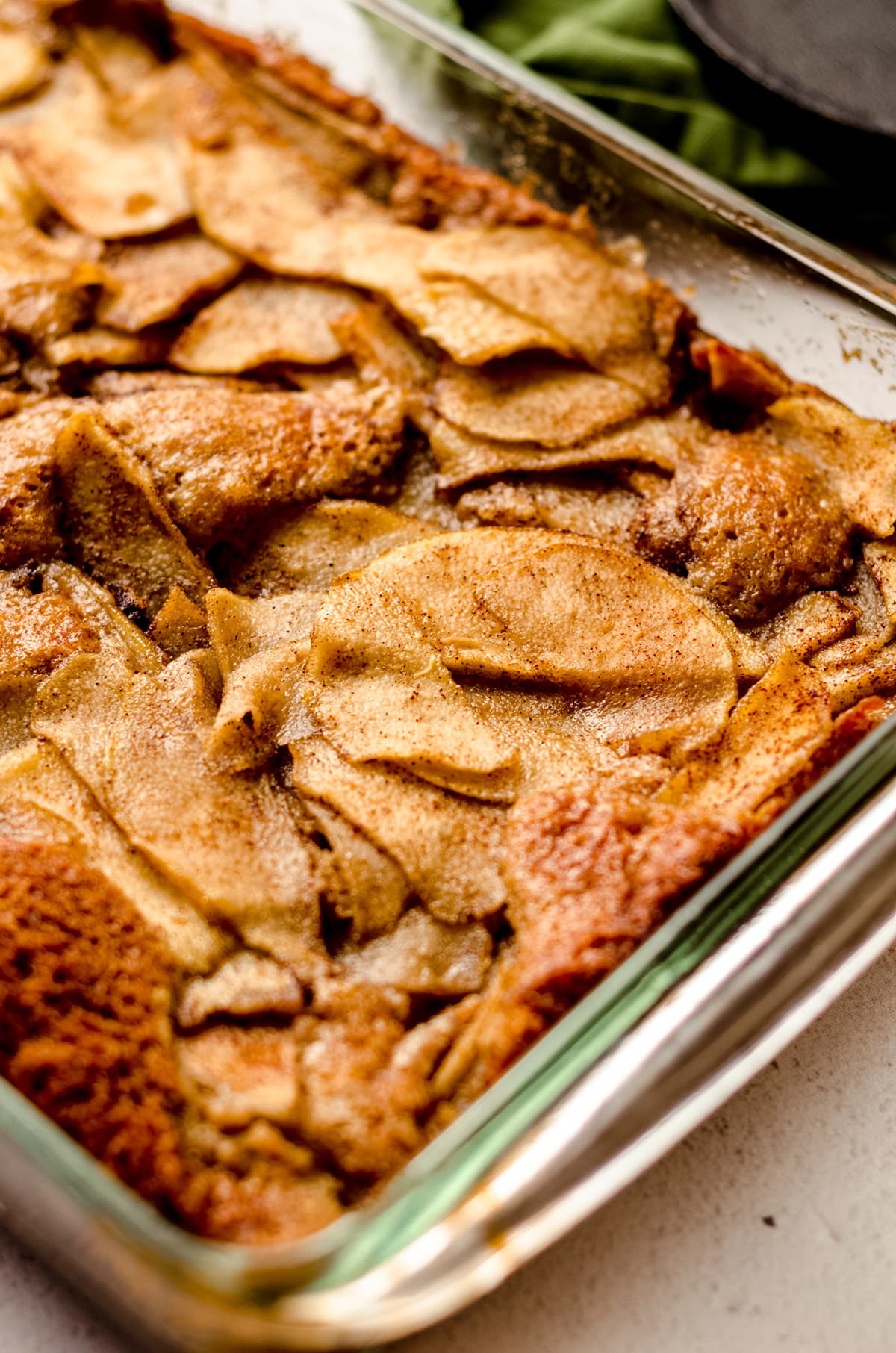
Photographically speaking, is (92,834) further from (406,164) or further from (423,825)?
(406,164)

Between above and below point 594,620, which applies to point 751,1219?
below

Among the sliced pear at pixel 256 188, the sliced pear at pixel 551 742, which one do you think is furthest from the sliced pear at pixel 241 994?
the sliced pear at pixel 256 188

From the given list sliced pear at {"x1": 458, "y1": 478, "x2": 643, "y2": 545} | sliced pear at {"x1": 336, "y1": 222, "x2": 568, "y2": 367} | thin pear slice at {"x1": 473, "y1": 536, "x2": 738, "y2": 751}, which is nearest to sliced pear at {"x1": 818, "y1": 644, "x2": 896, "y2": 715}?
thin pear slice at {"x1": 473, "y1": 536, "x2": 738, "y2": 751}

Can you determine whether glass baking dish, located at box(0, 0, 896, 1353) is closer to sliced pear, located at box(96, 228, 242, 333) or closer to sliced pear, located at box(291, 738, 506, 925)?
sliced pear, located at box(291, 738, 506, 925)

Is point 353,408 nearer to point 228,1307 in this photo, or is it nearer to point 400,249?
point 400,249

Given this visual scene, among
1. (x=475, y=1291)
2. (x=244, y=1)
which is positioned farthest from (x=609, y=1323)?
(x=244, y=1)

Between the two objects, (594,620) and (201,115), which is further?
(201,115)

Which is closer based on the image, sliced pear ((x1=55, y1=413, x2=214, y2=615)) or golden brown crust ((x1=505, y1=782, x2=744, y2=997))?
golden brown crust ((x1=505, y1=782, x2=744, y2=997))

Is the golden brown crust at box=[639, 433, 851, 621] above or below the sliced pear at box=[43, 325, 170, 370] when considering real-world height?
above
